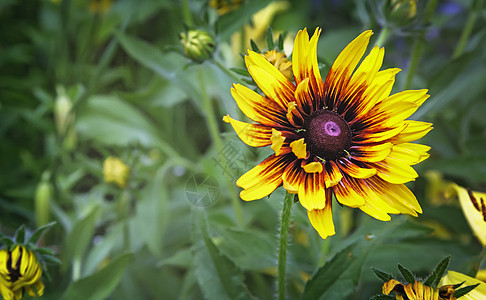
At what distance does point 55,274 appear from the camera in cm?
67

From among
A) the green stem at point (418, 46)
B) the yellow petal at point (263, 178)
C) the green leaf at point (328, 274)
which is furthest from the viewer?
the green stem at point (418, 46)

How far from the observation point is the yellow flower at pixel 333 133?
338 mm

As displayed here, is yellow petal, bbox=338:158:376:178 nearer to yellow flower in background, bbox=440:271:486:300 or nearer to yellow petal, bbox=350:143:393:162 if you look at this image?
yellow petal, bbox=350:143:393:162

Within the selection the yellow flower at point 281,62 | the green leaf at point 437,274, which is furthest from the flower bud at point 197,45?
the green leaf at point 437,274

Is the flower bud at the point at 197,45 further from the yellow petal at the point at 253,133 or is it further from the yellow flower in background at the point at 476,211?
the yellow flower in background at the point at 476,211

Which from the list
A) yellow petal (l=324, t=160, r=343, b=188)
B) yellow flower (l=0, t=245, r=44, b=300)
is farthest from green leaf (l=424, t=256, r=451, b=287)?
yellow flower (l=0, t=245, r=44, b=300)

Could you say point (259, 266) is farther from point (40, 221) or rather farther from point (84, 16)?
point (84, 16)

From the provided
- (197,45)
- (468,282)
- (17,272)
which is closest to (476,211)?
(468,282)

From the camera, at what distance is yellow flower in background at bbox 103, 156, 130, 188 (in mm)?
661

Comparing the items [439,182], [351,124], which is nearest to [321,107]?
[351,124]

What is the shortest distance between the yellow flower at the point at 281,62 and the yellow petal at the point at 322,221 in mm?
126

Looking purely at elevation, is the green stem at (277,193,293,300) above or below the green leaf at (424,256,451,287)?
above

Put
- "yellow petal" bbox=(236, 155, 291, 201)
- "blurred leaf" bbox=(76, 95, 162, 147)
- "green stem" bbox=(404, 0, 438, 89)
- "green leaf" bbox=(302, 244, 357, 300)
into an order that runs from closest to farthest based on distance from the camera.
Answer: "yellow petal" bbox=(236, 155, 291, 201) < "green leaf" bbox=(302, 244, 357, 300) < "green stem" bbox=(404, 0, 438, 89) < "blurred leaf" bbox=(76, 95, 162, 147)

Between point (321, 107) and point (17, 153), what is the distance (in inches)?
27.5
